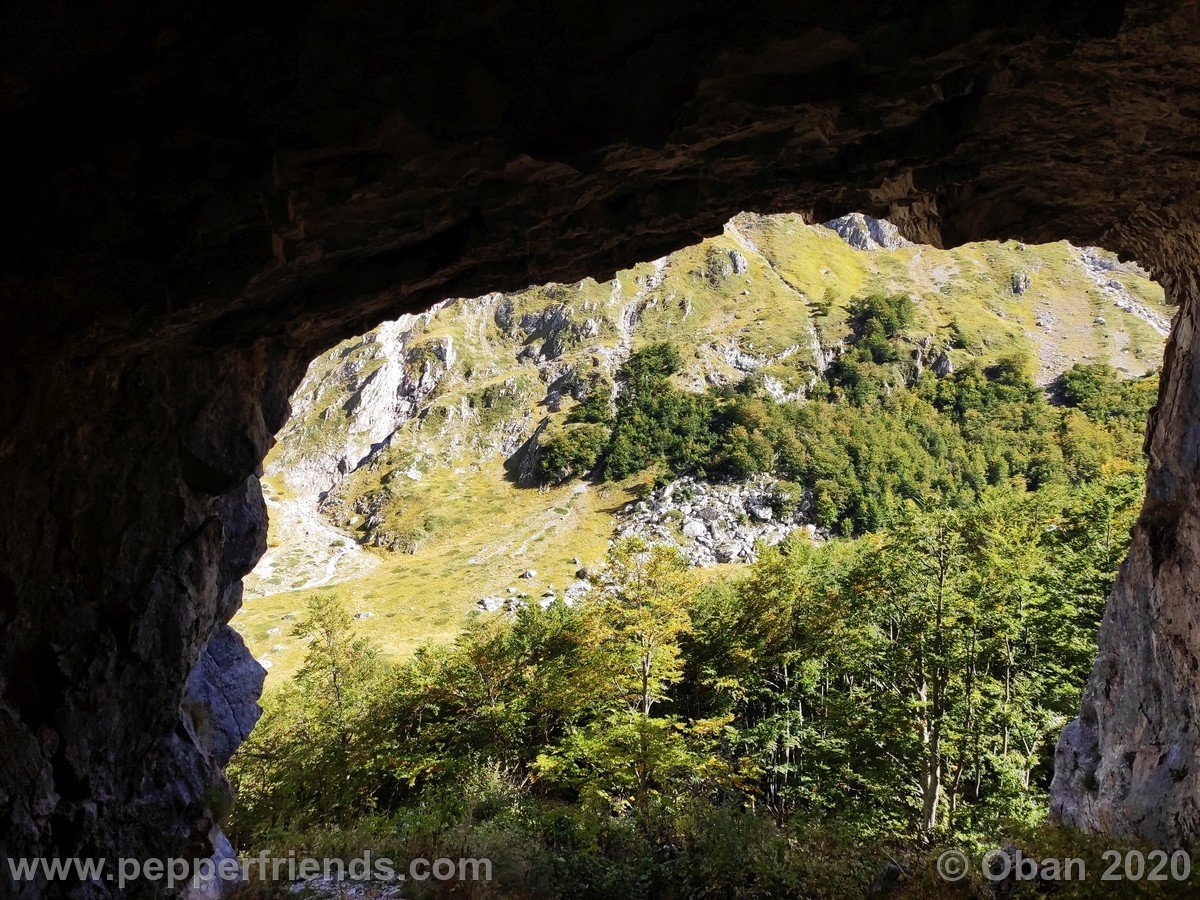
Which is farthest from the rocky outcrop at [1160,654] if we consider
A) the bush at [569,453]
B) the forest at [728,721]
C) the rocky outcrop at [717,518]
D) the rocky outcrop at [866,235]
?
the rocky outcrop at [866,235]

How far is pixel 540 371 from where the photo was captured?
103000mm

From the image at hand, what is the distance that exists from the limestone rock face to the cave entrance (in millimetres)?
8644

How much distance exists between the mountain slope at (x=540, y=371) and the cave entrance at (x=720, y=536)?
64 centimetres

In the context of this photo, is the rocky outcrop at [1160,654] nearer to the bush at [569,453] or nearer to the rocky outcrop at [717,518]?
the rocky outcrop at [717,518]

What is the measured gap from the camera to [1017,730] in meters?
16.8

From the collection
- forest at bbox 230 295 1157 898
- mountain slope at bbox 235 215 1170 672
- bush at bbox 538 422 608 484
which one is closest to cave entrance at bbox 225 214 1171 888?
forest at bbox 230 295 1157 898

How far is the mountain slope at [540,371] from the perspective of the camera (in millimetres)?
61875

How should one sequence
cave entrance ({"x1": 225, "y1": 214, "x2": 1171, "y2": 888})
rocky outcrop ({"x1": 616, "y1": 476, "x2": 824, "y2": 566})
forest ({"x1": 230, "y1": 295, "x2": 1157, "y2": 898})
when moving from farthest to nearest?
1. rocky outcrop ({"x1": 616, "y1": 476, "x2": 824, "y2": 566})
2. cave entrance ({"x1": 225, "y1": 214, "x2": 1171, "y2": 888})
3. forest ({"x1": 230, "y1": 295, "x2": 1157, "y2": 898})

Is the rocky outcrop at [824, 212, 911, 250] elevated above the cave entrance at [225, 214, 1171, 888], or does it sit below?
above

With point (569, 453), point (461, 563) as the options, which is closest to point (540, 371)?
point (569, 453)

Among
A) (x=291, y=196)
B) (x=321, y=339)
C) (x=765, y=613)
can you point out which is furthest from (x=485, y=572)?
(x=291, y=196)

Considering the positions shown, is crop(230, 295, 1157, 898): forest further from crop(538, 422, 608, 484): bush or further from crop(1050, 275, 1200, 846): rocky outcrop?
crop(538, 422, 608, 484): bush

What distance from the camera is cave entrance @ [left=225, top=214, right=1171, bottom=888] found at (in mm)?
16625

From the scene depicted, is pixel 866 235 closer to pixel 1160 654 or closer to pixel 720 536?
pixel 720 536
